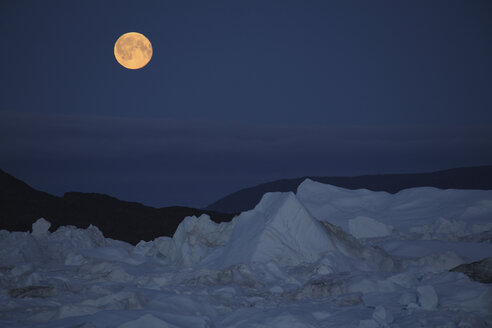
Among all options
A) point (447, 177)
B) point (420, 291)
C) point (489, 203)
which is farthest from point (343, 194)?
point (447, 177)

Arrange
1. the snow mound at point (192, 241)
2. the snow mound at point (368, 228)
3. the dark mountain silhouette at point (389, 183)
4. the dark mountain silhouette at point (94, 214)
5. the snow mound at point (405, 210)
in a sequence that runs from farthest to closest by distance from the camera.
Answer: the dark mountain silhouette at point (389, 183) → the dark mountain silhouette at point (94, 214) → the snow mound at point (368, 228) → the snow mound at point (405, 210) → the snow mound at point (192, 241)

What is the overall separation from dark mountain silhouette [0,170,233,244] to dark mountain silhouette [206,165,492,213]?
5403 cm

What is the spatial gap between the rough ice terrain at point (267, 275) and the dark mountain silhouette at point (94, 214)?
2044 cm

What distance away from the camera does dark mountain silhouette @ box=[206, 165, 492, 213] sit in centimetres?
9881

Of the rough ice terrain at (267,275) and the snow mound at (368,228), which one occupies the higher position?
the rough ice terrain at (267,275)

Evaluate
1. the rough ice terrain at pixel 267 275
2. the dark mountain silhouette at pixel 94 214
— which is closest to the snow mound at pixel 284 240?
the rough ice terrain at pixel 267 275

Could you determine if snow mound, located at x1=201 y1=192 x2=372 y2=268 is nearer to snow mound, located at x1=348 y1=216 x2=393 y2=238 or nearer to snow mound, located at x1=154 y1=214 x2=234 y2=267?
snow mound, located at x1=154 y1=214 x2=234 y2=267

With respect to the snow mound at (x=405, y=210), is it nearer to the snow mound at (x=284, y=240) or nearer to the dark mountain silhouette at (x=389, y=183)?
the snow mound at (x=284, y=240)

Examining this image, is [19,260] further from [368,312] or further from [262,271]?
[368,312]

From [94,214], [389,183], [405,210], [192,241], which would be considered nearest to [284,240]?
[192,241]

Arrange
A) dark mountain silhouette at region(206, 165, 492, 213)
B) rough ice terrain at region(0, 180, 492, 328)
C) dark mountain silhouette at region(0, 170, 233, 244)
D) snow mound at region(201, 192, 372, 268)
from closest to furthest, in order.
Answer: rough ice terrain at region(0, 180, 492, 328), snow mound at region(201, 192, 372, 268), dark mountain silhouette at region(0, 170, 233, 244), dark mountain silhouette at region(206, 165, 492, 213)

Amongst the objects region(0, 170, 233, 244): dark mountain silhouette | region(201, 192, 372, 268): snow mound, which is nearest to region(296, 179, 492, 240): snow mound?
region(201, 192, 372, 268): snow mound

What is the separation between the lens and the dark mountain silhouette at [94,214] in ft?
150

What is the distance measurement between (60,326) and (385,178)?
350 ft
